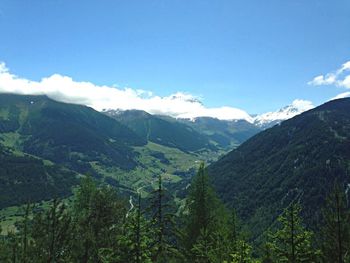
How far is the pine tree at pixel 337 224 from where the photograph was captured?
129 ft

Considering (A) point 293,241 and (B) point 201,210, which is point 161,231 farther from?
(B) point 201,210

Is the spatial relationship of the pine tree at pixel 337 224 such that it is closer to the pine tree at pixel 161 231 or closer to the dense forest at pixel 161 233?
the dense forest at pixel 161 233

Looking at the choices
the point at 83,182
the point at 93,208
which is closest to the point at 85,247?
the point at 93,208

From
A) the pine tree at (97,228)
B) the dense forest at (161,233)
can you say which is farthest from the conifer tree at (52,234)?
the pine tree at (97,228)

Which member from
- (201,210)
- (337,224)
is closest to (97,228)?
(201,210)

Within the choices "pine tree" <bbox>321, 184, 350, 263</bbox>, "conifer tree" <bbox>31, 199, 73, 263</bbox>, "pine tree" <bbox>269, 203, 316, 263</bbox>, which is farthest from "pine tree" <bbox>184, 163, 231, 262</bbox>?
"pine tree" <bbox>269, 203, 316, 263</bbox>

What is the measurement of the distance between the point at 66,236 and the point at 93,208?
13225mm

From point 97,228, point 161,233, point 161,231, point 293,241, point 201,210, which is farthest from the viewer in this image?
point 201,210

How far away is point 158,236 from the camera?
34281 millimetres

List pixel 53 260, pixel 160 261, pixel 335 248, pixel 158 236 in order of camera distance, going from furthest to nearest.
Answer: pixel 335 248
pixel 53 260
pixel 158 236
pixel 160 261

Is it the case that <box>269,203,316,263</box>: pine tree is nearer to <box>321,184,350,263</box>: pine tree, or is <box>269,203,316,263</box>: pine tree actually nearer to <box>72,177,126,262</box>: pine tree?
<box>321,184,350,263</box>: pine tree

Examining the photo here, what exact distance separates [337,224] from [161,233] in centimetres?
1887

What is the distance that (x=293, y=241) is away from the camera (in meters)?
34.9

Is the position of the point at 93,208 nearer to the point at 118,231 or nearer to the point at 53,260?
the point at 118,231
